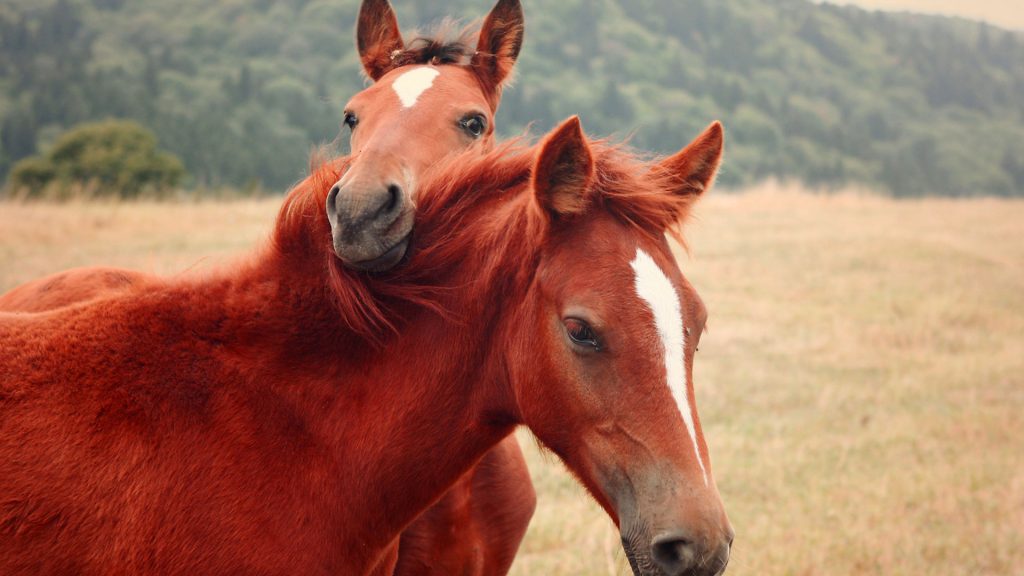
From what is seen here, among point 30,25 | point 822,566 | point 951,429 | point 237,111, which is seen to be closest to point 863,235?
point 951,429

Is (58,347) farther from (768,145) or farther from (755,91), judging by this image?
(755,91)

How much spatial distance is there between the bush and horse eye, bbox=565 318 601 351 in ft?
86.6

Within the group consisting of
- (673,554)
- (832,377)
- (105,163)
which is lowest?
(105,163)

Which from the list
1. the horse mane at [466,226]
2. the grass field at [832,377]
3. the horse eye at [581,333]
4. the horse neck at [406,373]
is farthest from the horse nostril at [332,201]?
the horse eye at [581,333]

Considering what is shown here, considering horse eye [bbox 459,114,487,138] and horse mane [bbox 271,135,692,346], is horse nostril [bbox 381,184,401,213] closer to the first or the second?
horse mane [bbox 271,135,692,346]

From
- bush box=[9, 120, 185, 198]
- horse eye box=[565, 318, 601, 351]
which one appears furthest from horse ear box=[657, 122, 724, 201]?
bush box=[9, 120, 185, 198]

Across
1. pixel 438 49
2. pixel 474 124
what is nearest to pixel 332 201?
pixel 474 124

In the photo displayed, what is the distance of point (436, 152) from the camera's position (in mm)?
4004

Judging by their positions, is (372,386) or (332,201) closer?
(372,386)

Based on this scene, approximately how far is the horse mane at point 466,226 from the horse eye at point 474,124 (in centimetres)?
155

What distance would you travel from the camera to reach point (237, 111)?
145 feet

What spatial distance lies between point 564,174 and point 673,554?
1.03 metres

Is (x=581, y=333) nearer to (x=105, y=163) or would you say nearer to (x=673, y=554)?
(x=673, y=554)

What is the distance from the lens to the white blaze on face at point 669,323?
2219 millimetres
